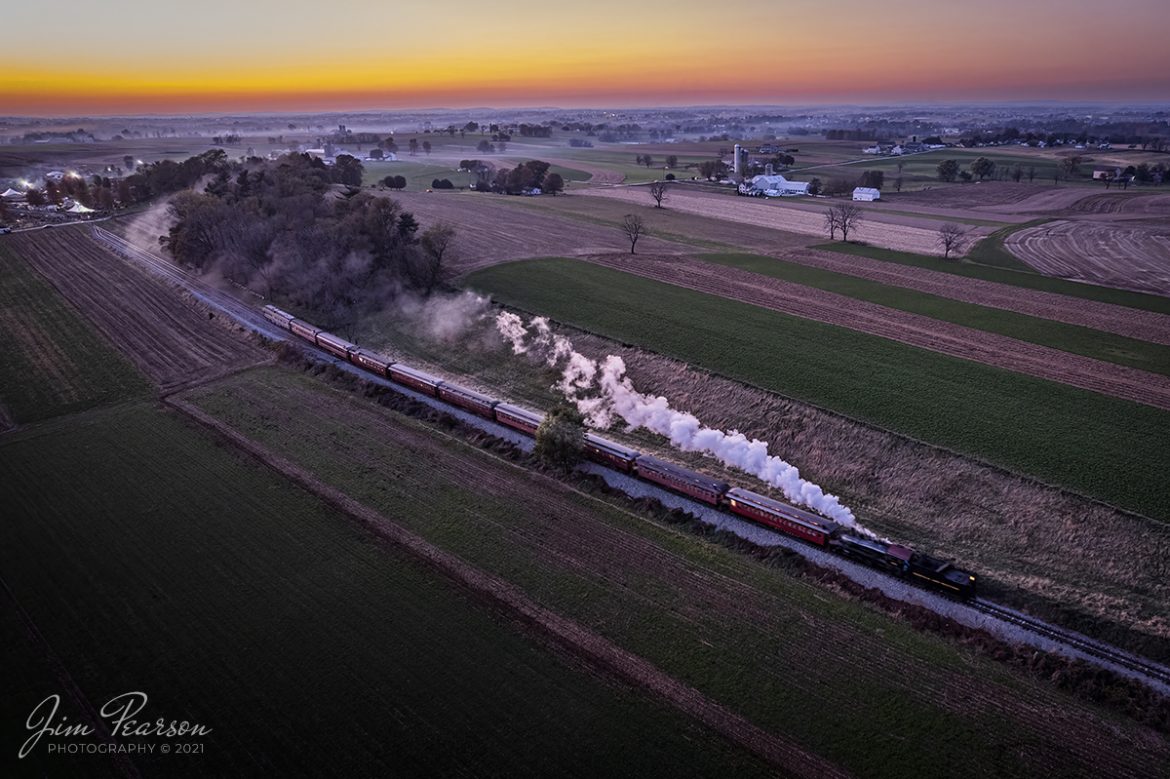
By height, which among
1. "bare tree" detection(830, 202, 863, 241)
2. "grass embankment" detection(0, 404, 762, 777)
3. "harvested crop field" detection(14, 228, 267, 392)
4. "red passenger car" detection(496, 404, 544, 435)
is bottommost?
"grass embankment" detection(0, 404, 762, 777)

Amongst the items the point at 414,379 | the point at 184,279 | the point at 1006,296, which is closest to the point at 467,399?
the point at 414,379

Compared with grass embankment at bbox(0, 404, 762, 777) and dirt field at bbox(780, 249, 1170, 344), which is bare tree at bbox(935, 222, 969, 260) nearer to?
dirt field at bbox(780, 249, 1170, 344)

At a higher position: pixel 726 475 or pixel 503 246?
pixel 503 246

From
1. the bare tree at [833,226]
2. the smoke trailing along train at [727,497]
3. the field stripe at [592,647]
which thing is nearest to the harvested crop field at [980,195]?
the bare tree at [833,226]

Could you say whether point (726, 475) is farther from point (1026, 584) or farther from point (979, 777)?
point (979, 777)

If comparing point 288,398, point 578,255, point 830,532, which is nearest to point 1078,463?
point 830,532

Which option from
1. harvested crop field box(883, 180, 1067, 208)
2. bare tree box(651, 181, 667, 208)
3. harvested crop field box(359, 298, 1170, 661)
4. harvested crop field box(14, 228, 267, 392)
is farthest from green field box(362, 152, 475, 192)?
harvested crop field box(359, 298, 1170, 661)
